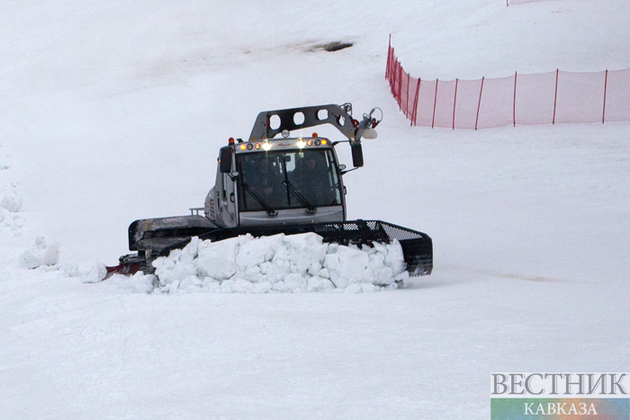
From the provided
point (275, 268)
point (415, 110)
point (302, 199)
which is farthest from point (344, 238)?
point (415, 110)

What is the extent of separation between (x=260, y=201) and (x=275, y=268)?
1707 millimetres

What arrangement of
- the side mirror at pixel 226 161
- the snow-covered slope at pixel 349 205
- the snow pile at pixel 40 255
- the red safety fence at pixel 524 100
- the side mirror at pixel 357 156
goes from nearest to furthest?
the snow-covered slope at pixel 349 205 < the side mirror at pixel 226 161 < the side mirror at pixel 357 156 < the snow pile at pixel 40 255 < the red safety fence at pixel 524 100

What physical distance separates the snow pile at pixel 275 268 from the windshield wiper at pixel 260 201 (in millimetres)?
1273

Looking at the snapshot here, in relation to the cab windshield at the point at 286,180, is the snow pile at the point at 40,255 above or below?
below

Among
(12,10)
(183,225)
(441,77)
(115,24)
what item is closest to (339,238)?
(183,225)

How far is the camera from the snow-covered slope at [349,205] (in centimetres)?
497

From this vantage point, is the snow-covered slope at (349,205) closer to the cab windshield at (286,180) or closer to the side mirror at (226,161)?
the cab windshield at (286,180)

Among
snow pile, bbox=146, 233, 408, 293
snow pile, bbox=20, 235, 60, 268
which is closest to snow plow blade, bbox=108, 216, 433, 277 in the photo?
snow pile, bbox=146, 233, 408, 293

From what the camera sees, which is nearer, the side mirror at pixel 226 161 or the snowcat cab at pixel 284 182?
the side mirror at pixel 226 161

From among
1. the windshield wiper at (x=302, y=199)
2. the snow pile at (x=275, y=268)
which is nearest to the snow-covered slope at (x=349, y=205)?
the snow pile at (x=275, y=268)

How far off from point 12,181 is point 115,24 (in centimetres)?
2960

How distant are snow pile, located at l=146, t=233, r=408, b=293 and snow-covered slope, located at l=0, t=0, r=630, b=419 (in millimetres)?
291

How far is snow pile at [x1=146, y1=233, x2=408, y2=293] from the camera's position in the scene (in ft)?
25.1

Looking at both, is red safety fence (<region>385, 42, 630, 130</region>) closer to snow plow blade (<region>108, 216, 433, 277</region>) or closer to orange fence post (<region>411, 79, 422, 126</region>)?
orange fence post (<region>411, 79, 422, 126</region>)
